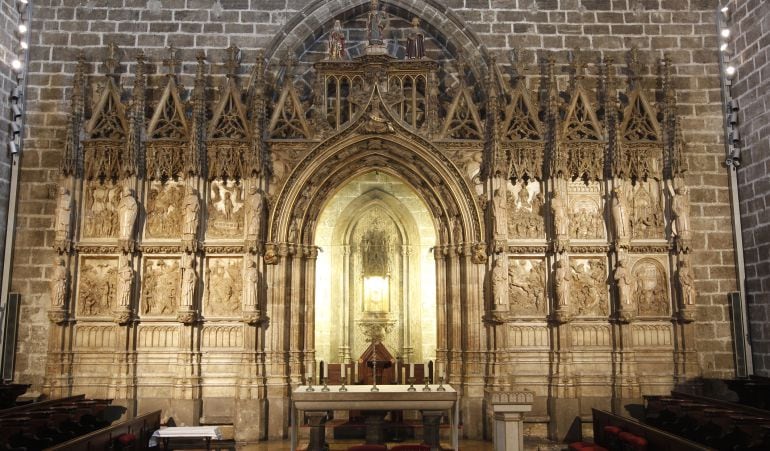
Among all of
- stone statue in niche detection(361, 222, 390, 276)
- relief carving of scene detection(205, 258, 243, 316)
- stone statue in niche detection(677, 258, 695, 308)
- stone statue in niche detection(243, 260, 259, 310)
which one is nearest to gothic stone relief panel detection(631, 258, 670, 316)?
stone statue in niche detection(677, 258, 695, 308)

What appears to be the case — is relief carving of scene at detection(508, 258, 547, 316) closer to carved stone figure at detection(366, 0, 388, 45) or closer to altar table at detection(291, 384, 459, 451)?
altar table at detection(291, 384, 459, 451)

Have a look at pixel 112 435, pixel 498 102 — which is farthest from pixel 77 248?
pixel 498 102

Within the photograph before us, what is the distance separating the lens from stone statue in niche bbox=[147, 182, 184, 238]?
1388cm

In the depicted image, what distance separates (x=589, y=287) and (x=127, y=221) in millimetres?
9387

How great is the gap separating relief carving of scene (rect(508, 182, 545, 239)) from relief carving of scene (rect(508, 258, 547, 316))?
1.89ft

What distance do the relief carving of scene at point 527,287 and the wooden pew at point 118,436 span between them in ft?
23.6

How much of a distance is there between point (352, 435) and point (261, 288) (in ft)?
11.2

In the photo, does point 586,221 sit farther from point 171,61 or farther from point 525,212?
point 171,61

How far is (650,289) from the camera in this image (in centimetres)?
1392

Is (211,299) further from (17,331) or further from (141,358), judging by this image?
(17,331)

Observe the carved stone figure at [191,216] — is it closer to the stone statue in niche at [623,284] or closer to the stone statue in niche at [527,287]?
the stone statue in niche at [527,287]

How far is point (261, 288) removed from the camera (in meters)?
13.8

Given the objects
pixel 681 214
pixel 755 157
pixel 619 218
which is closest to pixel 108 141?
pixel 619 218

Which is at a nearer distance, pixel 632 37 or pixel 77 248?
pixel 77 248
